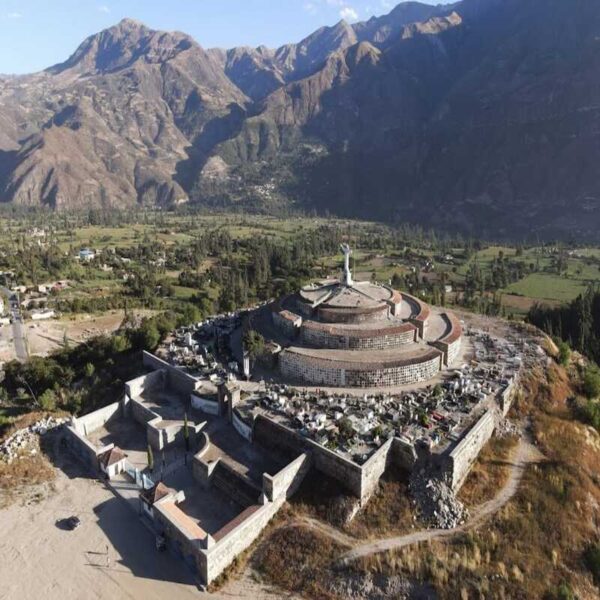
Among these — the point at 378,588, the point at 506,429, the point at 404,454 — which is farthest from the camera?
the point at 506,429

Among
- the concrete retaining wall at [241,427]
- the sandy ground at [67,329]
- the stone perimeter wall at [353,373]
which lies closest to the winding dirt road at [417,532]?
the concrete retaining wall at [241,427]

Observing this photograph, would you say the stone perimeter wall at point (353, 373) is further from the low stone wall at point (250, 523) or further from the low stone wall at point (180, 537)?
the low stone wall at point (180, 537)

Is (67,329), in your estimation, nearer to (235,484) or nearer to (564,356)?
(235,484)

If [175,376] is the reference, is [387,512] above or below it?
below

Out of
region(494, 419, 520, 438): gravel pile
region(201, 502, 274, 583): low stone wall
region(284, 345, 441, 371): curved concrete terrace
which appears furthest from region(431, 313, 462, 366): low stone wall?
region(201, 502, 274, 583): low stone wall

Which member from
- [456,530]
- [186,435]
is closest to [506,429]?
[456,530]

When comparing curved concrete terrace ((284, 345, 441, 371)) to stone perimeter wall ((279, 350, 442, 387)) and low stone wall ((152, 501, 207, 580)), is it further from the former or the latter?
low stone wall ((152, 501, 207, 580))

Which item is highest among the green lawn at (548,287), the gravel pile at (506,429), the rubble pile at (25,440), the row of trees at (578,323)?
the gravel pile at (506,429)
